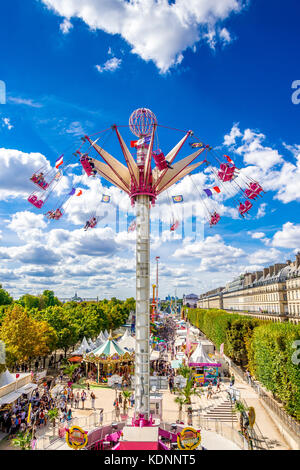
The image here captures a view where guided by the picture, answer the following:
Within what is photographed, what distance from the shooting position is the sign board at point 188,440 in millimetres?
16234

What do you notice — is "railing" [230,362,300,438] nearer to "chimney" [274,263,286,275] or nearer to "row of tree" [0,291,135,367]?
"row of tree" [0,291,135,367]

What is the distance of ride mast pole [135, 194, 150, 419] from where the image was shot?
18000mm

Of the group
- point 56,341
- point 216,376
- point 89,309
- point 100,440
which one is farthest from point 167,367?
point 89,309

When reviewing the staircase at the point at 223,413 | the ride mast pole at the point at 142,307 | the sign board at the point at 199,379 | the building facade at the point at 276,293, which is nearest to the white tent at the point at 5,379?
the ride mast pole at the point at 142,307

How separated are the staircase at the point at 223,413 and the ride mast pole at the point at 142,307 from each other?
10.7m

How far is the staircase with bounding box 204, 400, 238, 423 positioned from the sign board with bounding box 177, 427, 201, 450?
10303mm

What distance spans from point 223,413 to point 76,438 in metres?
14.4

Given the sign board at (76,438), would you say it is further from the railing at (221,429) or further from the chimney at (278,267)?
the chimney at (278,267)

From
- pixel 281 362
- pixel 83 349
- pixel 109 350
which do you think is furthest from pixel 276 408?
pixel 83 349

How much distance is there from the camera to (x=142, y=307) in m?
18.5

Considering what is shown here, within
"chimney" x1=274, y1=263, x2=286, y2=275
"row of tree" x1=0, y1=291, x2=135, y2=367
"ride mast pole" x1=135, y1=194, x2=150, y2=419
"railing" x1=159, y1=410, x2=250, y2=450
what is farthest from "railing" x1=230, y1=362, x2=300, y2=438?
"chimney" x1=274, y1=263, x2=286, y2=275

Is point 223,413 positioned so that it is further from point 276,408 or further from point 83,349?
point 83,349

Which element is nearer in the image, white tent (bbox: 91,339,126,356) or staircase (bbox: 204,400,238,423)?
staircase (bbox: 204,400,238,423)
